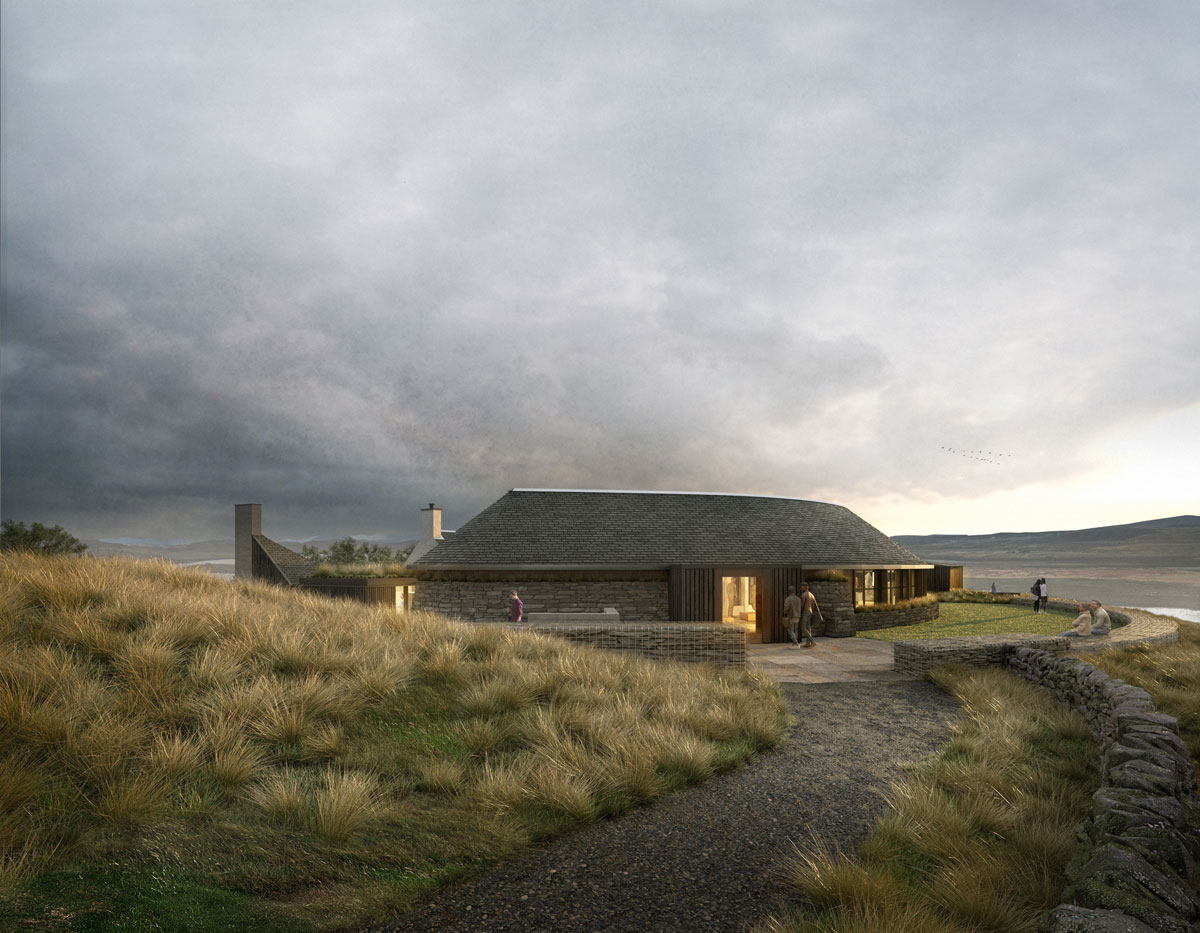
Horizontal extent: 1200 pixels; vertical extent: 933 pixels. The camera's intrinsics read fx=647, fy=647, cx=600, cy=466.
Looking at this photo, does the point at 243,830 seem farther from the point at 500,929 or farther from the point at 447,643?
the point at 447,643

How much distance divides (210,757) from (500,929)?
3.14m

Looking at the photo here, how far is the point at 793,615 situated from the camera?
18344 millimetres

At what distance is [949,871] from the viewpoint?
4355 millimetres

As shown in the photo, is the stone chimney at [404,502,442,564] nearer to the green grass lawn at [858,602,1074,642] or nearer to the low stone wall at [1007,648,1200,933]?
the green grass lawn at [858,602,1074,642]

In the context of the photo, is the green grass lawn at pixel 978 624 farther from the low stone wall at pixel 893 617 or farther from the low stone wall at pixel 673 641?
the low stone wall at pixel 673 641

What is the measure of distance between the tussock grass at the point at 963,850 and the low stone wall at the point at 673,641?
5147 millimetres

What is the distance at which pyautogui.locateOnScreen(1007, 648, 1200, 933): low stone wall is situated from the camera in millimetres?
3400

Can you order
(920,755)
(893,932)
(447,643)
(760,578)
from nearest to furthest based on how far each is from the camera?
(893,932) < (920,755) < (447,643) < (760,578)

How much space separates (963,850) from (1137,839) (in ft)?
3.51

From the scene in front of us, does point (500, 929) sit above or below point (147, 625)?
below

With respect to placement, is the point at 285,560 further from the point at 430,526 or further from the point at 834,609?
the point at 834,609

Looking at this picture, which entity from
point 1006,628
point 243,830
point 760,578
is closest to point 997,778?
point 243,830

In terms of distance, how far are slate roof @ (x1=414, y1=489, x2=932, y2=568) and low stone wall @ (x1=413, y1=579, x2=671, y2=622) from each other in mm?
712

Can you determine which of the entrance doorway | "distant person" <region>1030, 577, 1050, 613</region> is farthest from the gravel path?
"distant person" <region>1030, 577, 1050, 613</region>
